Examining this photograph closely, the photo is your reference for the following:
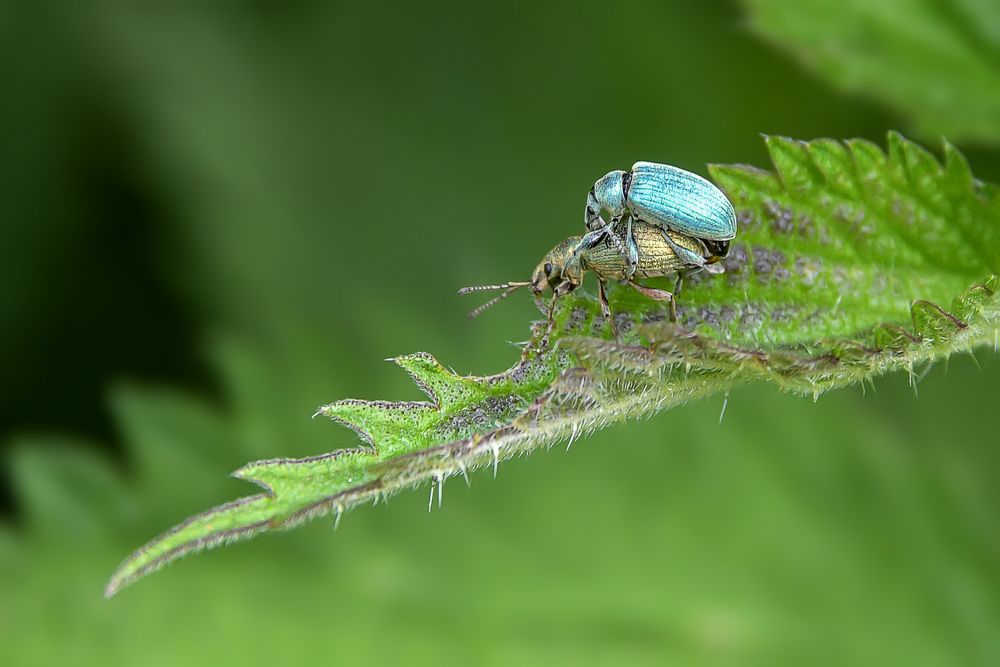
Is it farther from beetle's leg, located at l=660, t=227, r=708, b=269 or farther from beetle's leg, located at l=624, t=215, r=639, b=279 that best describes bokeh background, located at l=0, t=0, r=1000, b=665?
beetle's leg, located at l=624, t=215, r=639, b=279

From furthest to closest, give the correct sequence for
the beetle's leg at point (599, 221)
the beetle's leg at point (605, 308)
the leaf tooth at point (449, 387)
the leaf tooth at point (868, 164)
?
the beetle's leg at point (599, 221) → the leaf tooth at point (868, 164) → the beetle's leg at point (605, 308) → the leaf tooth at point (449, 387)

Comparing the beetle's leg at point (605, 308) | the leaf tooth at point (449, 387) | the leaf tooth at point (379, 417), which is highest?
the beetle's leg at point (605, 308)

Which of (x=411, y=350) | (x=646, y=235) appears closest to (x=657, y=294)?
→ (x=646, y=235)

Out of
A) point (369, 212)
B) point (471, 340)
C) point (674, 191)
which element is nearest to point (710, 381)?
point (674, 191)

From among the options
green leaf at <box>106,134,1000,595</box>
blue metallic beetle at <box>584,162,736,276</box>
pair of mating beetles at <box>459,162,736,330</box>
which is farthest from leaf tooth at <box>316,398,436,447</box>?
blue metallic beetle at <box>584,162,736,276</box>

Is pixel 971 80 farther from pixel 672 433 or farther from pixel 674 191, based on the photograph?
pixel 672 433

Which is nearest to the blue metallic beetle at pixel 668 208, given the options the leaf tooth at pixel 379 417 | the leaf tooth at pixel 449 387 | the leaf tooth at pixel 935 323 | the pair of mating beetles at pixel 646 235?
the pair of mating beetles at pixel 646 235

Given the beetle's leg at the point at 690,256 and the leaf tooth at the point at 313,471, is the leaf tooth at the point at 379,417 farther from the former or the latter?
the beetle's leg at the point at 690,256
